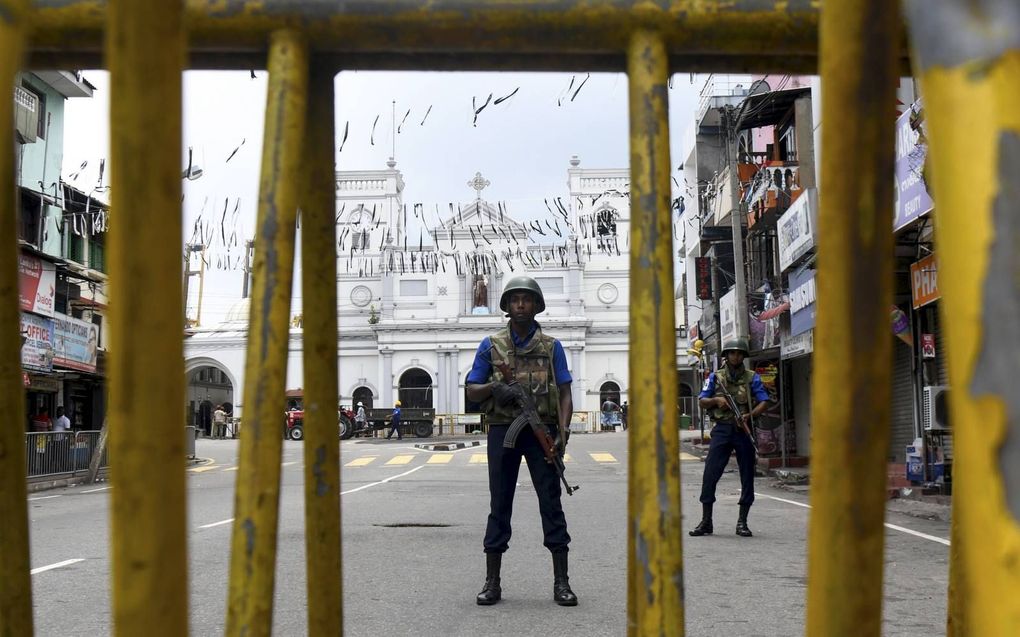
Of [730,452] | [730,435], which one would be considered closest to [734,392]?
[730,435]

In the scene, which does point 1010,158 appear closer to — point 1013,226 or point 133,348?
point 1013,226

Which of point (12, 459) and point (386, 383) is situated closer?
point (12, 459)

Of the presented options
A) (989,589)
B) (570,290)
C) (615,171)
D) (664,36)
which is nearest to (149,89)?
(989,589)

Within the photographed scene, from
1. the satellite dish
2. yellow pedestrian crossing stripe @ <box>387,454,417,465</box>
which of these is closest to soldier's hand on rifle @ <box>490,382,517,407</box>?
the satellite dish

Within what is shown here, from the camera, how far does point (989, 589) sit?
705 mm

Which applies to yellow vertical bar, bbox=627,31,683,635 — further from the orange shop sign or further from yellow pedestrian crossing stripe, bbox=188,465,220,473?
yellow pedestrian crossing stripe, bbox=188,465,220,473

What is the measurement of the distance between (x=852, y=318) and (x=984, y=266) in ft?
0.74

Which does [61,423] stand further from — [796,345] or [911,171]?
[911,171]

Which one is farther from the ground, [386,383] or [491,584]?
[386,383]

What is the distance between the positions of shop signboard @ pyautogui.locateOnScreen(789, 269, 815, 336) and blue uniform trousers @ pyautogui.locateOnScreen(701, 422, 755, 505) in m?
8.06

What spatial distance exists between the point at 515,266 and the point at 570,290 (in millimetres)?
3617

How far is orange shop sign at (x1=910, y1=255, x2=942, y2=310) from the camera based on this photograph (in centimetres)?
1243

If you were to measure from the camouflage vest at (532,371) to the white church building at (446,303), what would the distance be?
5079 cm

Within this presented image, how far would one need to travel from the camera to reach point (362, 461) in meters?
25.8
